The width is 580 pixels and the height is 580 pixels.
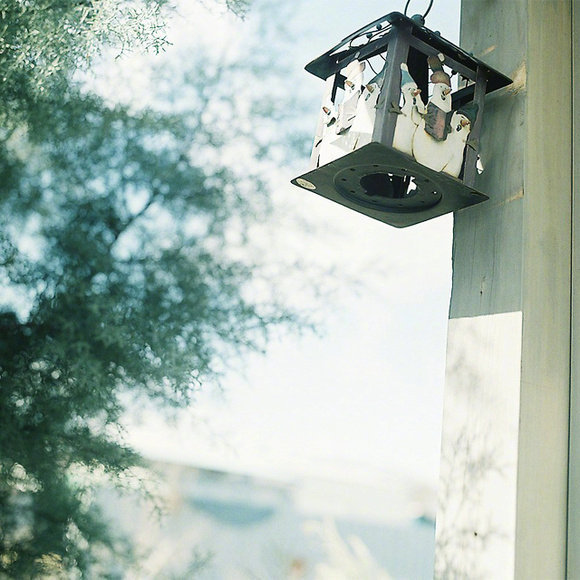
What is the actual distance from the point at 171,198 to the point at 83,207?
0.16 meters

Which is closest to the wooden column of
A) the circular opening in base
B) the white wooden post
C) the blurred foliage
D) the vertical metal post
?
the white wooden post

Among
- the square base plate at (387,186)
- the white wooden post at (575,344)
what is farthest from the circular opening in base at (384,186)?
the white wooden post at (575,344)

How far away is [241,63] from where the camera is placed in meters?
1.44

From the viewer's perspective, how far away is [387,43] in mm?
1058

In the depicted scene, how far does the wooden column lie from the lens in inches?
40.8

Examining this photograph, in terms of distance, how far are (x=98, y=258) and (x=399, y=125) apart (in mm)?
599

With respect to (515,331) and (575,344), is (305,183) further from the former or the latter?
(575,344)

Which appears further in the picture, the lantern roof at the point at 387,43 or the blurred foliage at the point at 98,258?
the blurred foliage at the point at 98,258

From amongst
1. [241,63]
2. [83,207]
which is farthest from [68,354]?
[241,63]

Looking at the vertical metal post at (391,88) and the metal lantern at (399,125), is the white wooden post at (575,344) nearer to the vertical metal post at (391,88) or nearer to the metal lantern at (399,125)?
the metal lantern at (399,125)

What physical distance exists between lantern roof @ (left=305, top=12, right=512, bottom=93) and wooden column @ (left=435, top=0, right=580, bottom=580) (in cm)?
9

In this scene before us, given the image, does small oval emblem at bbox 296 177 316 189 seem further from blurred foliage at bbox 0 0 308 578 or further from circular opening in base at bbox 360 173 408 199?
blurred foliage at bbox 0 0 308 578

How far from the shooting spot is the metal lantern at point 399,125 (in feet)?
3.35

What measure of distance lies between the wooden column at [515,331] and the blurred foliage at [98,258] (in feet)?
1.22
